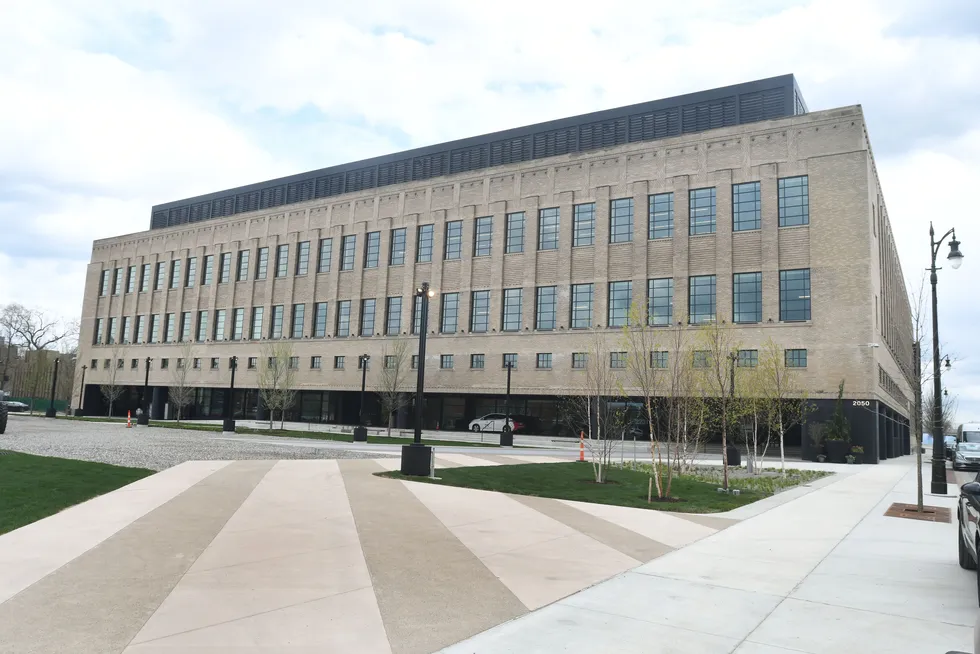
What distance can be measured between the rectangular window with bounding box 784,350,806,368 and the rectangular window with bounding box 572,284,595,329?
12.8 metres

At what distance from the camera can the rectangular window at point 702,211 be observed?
1698 inches

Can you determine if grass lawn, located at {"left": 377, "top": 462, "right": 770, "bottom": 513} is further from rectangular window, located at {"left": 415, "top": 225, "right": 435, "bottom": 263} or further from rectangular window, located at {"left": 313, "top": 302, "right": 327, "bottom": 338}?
rectangular window, located at {"left": 313, "top": 302, "right": 327, "bottom": 338}

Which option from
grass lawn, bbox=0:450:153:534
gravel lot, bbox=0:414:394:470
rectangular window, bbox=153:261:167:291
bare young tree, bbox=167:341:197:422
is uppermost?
rectangular window, bbox=153:261:167:291

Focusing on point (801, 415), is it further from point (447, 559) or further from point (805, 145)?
point (447, 559)

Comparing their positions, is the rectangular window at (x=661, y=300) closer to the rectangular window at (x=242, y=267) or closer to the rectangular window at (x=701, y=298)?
the rectangular window at (x=701, y=298)

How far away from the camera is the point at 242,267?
6481cm

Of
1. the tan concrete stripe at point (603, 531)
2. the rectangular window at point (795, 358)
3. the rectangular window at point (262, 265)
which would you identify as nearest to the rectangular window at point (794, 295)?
the rectangular window at point (795, 358)

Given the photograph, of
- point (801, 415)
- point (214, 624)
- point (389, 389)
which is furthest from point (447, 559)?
point (389, 389)

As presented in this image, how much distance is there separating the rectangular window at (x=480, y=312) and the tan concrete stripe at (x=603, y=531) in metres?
36.2

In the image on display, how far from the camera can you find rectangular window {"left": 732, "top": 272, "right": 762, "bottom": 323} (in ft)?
134

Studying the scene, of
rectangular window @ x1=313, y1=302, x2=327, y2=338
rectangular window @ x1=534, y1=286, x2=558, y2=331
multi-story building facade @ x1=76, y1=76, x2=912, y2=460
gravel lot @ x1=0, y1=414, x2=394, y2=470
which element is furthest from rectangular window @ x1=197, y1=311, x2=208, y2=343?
gravel lot @ x1=0, y1=414, x2=394, y2=470

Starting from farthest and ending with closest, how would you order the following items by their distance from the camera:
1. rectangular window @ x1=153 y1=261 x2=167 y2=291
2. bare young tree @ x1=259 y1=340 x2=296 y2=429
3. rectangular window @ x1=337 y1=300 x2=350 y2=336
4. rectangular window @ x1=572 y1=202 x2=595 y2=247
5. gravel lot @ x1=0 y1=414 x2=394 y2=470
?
1. rectangular window @ x1=153 y1=261 x2=167 y2=291
2. rectangular window @ x1=337 y1=300 x2=350 y2=336
3. bare young tree @ x1=259 y1=340 x2=296 y2=429
4. rectangular window @ x1=572 y1=202 x2=595 y2=247
5. gravel lot @ x1=0 y1=414 x2=394 y2=470

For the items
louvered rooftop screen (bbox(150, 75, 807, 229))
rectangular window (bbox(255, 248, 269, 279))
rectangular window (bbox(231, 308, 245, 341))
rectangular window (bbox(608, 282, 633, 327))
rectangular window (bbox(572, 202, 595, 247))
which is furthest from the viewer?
rectangular window (bbox(231, 308, 245, 341))

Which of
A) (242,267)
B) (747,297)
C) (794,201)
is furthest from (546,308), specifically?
(242,267)
